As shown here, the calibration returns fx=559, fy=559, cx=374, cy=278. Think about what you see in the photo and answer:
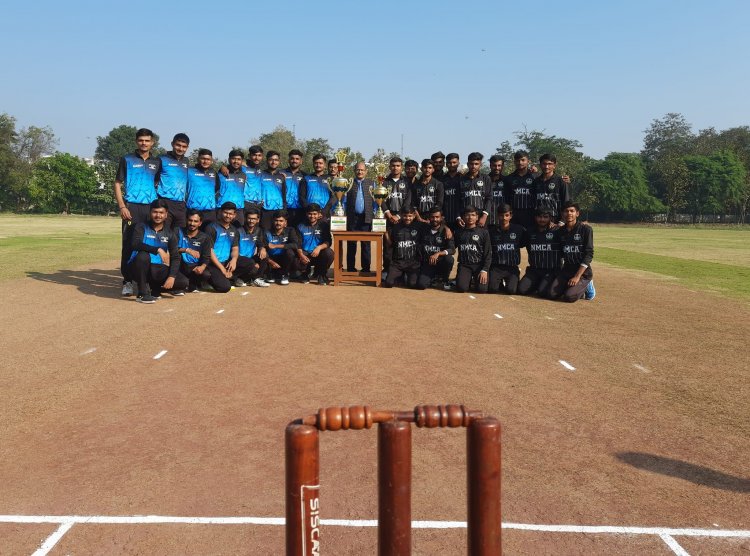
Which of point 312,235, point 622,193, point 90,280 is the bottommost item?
point 90,280

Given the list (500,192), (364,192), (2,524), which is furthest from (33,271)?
(2,524)

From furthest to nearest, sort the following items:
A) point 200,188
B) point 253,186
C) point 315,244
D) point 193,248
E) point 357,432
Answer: point 315,244, point 253,186, point 200,188, point 193,248, point 357,432

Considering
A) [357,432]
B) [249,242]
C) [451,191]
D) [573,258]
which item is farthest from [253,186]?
[357,432]

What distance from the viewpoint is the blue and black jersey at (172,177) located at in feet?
30.8

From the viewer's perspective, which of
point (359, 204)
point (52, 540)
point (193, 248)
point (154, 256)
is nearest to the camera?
point (52, 540)

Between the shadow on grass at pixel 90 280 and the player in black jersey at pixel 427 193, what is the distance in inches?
228

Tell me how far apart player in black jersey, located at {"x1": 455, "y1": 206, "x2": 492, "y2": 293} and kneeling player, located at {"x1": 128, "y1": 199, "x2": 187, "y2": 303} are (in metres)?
5.04

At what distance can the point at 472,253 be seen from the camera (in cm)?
1041

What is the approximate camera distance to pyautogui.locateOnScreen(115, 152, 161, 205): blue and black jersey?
358 inches

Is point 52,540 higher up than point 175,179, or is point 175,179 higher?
point 175,179

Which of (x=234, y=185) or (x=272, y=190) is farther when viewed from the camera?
(x=272, y=190)

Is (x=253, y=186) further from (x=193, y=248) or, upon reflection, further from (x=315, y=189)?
(x=193, y=248)

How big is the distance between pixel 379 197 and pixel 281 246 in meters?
→ 2.19

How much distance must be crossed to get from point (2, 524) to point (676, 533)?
3.32 meters
